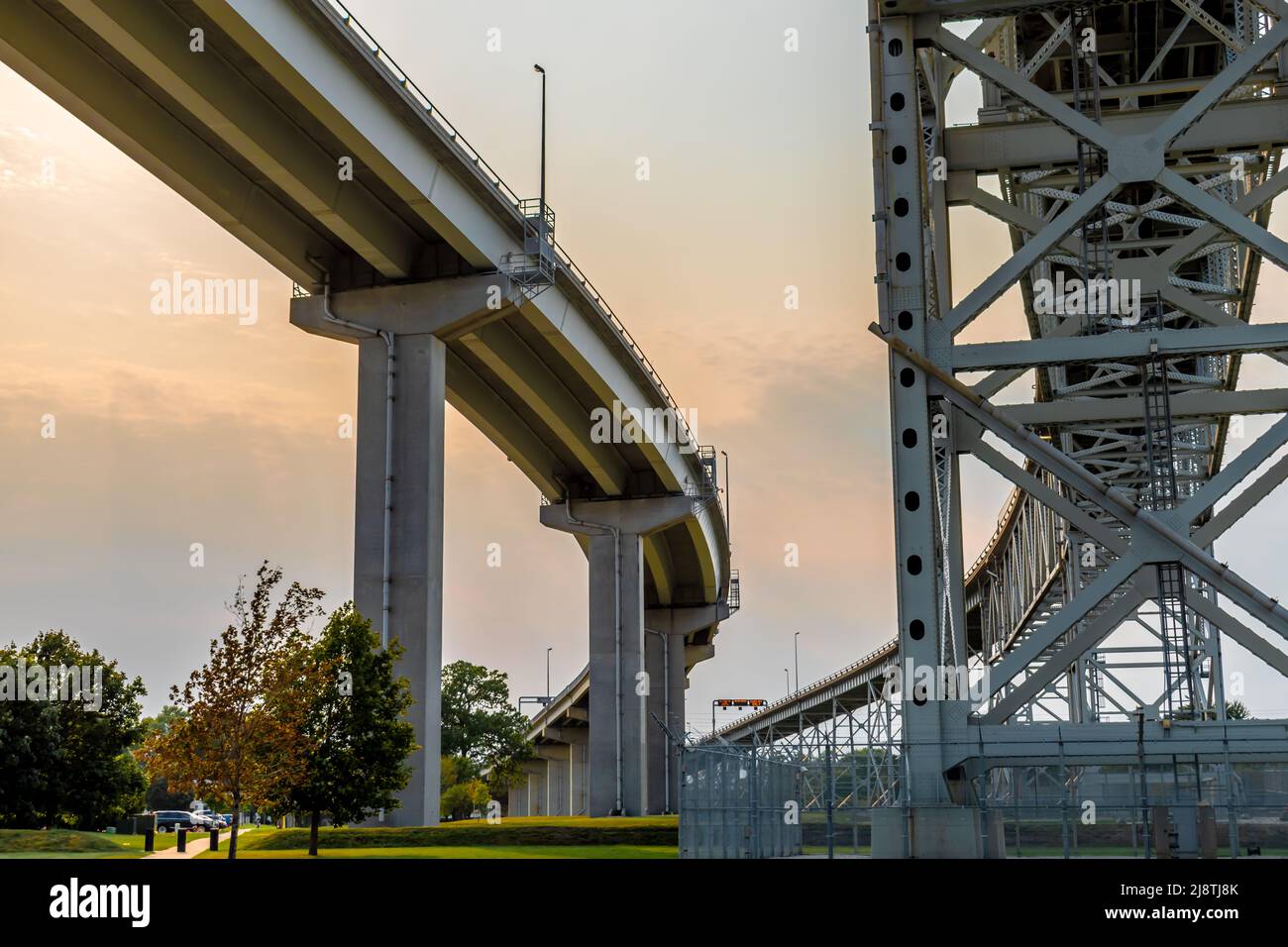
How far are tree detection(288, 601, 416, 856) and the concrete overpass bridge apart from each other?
3701 mm

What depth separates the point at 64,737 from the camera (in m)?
58.6

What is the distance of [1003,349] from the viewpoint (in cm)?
2008

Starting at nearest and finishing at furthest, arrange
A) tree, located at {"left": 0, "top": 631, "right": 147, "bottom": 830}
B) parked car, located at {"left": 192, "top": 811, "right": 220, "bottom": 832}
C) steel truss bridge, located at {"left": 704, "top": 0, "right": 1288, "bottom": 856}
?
steel truss bridge, located at {"left": 704, "top": 0, "right": 1288, "bottom": 856}
tree, located at {"left": 0, "top": 631, "right": 147, "bottom": 830}
parked car, located at {"left": 192, "top": 811, "right": 220, "bottom": 832}

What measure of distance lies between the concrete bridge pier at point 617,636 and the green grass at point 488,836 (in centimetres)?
1426

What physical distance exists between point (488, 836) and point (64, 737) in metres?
22.4

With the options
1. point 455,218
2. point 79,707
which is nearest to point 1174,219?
point 455,218

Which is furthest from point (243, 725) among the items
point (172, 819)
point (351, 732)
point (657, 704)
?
point (172, 819)

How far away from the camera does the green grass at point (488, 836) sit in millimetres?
40750

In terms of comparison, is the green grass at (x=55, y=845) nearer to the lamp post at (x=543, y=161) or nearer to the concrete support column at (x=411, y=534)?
the concrete support column at (x=411, y=534)

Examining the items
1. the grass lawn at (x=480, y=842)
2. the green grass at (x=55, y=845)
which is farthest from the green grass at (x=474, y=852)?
the green grass at (x=55, y=845)

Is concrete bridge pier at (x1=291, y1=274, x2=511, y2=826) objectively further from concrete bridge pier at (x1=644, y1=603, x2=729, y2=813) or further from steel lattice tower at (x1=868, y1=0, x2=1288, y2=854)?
concrete bridge pier at (x1=644, y1=603, x2=729, y2=813)

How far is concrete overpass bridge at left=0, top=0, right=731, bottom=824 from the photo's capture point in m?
33.9

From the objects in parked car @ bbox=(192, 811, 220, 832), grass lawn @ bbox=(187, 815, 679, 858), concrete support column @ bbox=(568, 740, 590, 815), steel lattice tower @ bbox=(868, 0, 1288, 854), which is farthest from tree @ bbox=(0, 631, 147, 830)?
concrete support column @ bbox=(568, 740, 590, 815)

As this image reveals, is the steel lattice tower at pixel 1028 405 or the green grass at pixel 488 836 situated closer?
the steel lattice tower at pixel 1028 405
